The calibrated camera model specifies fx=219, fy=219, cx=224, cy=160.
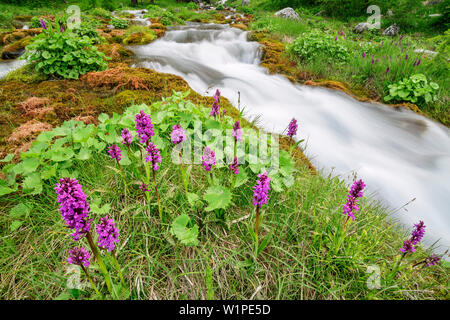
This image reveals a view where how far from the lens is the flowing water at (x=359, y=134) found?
3.35 m

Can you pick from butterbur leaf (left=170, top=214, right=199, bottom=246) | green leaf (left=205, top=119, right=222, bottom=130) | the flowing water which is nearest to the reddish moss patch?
green leaf (left=205, top=119, right=222, bottom=130)

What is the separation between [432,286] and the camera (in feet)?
5.60

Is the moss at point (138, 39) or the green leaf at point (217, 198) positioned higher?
the moss at point (138, 39)

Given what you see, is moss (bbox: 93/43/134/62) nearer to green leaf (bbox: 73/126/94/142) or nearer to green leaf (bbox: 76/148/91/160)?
green leaf (bbox: 73/126/94/142)

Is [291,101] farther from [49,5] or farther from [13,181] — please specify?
[49,5]

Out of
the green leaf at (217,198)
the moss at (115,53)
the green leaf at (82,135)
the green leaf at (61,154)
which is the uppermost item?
the moss at (115,53)

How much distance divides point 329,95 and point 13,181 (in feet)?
19.8

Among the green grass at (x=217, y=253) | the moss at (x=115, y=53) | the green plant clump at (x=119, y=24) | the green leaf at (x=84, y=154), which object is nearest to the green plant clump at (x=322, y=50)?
the moss at (x=115, y=53)

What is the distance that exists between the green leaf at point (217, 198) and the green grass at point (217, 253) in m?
0.25

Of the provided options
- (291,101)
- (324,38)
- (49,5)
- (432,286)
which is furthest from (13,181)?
(49,5)

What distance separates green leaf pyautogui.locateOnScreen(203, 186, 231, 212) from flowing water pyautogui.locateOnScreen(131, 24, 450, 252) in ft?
5.88

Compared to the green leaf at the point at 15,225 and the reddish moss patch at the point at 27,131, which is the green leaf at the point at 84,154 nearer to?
the green leaf at the point at 15,225

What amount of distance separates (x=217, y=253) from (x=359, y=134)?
4164 millimetres

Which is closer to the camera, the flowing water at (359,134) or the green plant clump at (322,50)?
the flowing water at (359,134)
